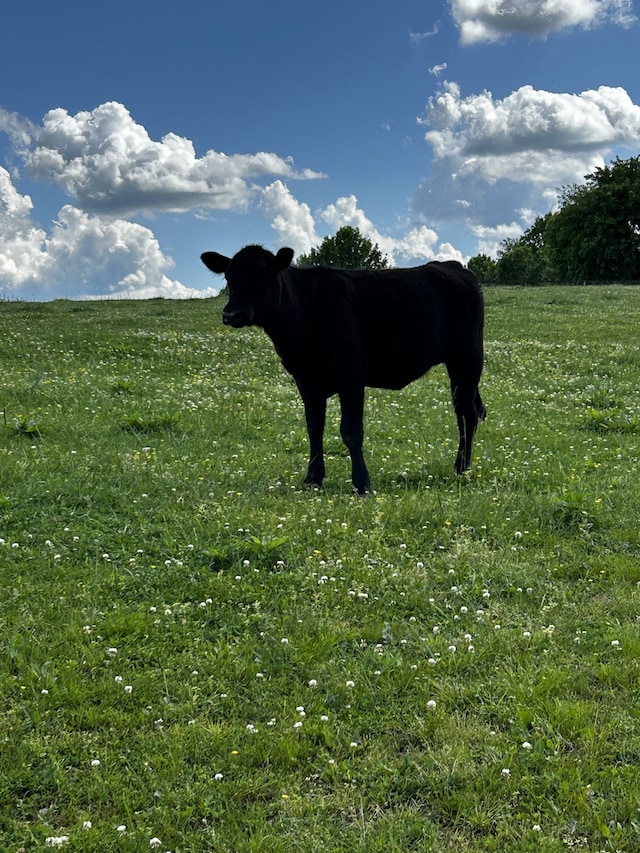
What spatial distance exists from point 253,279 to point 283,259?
0.43m

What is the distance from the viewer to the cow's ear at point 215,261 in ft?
30.8

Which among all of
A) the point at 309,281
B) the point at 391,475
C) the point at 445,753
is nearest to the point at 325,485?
the point at 391,475

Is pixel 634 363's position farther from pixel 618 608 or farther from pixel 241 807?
pixel 241 807

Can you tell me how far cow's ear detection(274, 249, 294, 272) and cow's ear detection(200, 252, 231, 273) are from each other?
711 mm

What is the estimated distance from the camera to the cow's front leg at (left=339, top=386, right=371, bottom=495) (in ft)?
31.8

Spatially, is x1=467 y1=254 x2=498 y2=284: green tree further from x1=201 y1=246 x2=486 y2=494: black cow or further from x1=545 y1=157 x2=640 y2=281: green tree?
x1=201 y1=246 x2=486 y2=494: black cow

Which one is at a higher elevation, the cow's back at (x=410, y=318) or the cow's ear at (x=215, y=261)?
the cow's ear at (x=215, y=261)

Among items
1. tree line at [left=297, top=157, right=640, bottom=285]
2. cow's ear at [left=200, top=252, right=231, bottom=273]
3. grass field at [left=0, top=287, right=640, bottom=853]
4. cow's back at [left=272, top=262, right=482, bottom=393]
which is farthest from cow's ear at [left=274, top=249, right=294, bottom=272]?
tree line at [left=297, top=157, right=640, bottom=285]

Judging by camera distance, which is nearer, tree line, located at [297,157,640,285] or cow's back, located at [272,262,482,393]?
cow's back, located at [272,262,482,393]

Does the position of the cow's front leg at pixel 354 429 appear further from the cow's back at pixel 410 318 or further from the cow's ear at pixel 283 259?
the cow's ear at pixel 283 259

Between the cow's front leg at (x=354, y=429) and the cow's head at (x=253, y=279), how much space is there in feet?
5.15

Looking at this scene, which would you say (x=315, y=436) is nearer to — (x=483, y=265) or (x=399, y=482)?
(x=399, y=482)

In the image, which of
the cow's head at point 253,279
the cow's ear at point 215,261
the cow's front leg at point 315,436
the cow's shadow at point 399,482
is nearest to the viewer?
the cow's head at point 253,279

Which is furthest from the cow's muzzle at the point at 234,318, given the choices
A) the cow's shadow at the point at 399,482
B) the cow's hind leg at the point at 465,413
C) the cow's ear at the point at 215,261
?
the cow's hind leg at the point at 465,413
